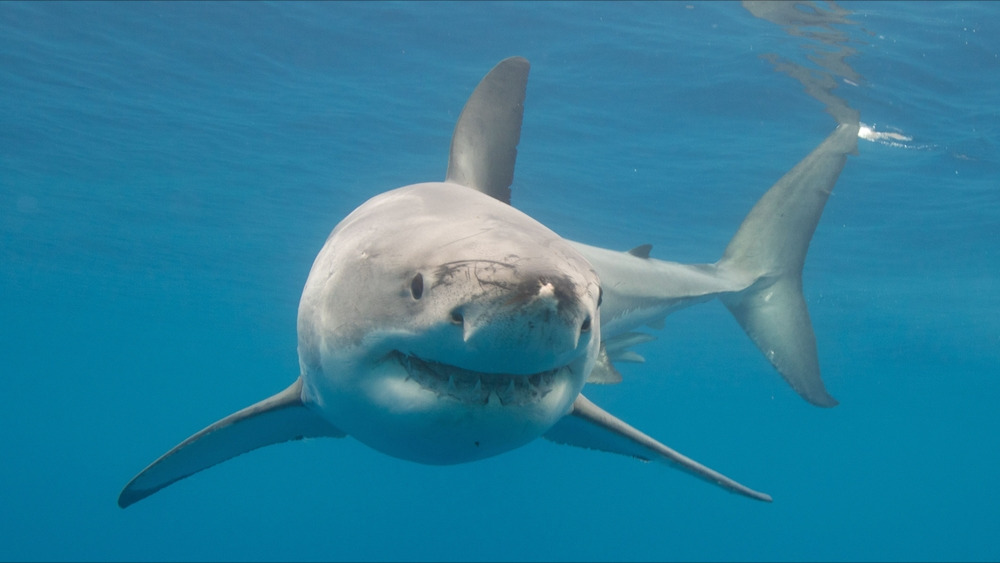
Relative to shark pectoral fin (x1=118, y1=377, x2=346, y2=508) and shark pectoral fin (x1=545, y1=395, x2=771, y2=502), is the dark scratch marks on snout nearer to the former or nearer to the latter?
shark pectoral fin (x1=545, y1=395, x2=771, y2=502)

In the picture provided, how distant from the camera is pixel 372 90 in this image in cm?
1522

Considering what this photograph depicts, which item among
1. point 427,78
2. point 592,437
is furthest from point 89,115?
point 592,437

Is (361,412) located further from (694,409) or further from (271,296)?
(694,409)

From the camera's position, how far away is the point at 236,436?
13.0 feet

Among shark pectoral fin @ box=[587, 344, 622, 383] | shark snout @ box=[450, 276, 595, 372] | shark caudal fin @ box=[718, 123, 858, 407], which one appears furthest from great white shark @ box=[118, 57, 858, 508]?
shark caudal fin @ box=[718, 123, 858, 407]

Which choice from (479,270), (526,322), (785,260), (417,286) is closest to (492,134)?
(417,286)

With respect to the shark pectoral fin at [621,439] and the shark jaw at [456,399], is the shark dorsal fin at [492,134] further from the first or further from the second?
the shark jaw at [456,399]

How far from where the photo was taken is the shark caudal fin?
26.5ft

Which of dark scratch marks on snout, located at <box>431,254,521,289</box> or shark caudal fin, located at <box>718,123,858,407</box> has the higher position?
dark scratch marks on snout, located at <box>431,254,521,289</box>

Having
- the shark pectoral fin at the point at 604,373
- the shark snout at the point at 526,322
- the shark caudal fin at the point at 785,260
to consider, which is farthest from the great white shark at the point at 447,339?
the shark caudal fin at the point at 785,260

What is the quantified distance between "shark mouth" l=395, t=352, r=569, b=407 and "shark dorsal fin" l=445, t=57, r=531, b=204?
269cm

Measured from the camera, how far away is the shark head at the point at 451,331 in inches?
69.0

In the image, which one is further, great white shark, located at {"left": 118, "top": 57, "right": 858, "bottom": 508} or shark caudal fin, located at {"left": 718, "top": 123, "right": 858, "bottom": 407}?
shark caudal fin, located at {"left": 718, "top": 123, "right": 858, "bottom": 407}

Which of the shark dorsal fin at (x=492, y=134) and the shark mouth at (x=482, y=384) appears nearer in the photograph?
the shark mouth at (x=482, y=384)
